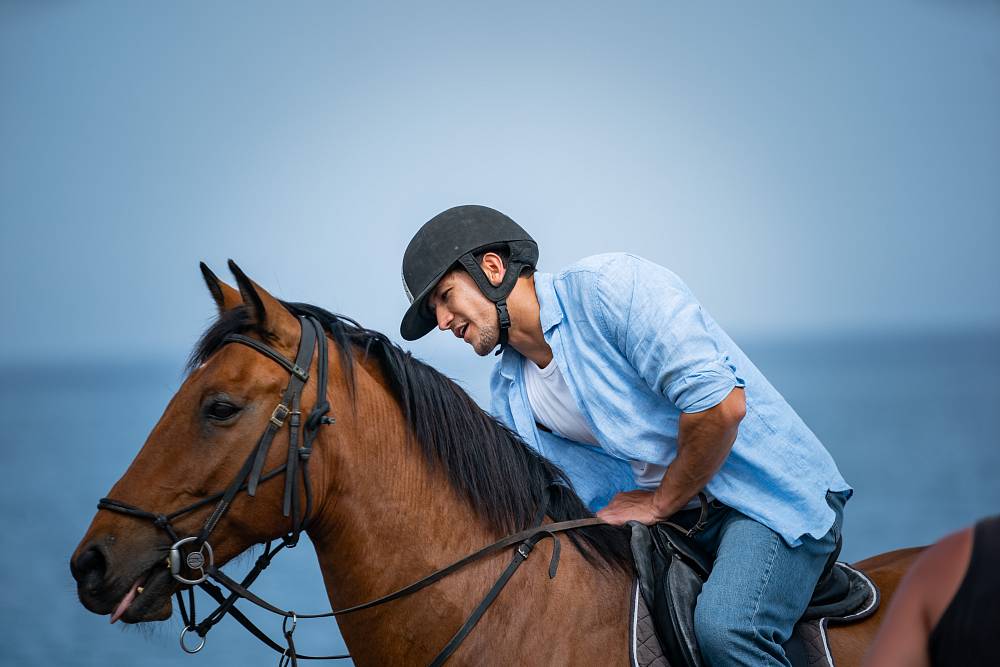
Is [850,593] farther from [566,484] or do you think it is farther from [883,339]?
[883,339]

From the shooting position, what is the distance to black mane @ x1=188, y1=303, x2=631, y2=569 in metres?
1.60

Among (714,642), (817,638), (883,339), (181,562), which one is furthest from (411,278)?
(883,339)

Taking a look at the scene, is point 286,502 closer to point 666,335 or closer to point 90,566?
point 90,566

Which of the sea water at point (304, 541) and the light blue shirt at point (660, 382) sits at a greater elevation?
the light blue shirt at point (660, 382)

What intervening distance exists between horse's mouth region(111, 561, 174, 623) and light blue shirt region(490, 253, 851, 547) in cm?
84

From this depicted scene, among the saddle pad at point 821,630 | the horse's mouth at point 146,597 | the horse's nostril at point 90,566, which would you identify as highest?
the horse's nostril at point 90,566

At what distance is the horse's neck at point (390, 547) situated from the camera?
152cm

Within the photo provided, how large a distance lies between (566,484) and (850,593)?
629 mm

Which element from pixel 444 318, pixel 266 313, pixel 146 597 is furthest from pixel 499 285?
pixel 146 597

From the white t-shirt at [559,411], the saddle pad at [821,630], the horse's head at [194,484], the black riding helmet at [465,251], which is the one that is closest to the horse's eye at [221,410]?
the horse's head at [194,484]

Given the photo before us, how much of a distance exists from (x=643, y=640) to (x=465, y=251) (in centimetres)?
83

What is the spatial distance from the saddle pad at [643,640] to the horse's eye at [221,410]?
827 mm

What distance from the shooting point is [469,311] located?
A: 5.67 feet

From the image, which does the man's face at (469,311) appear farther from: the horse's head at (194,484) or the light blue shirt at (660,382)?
the horse's head at (194,484)
